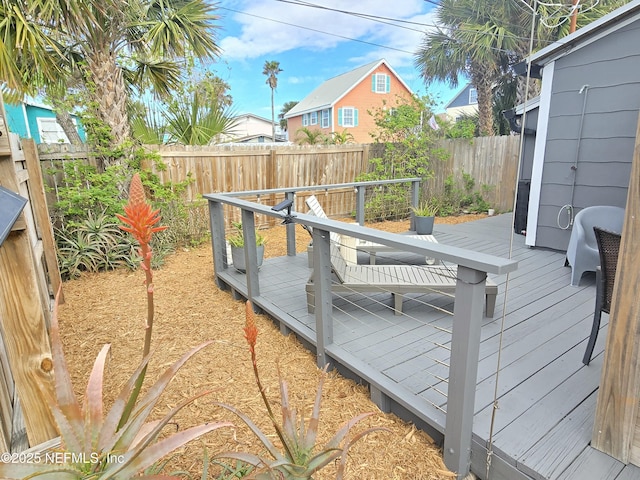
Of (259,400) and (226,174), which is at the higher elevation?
(226,174)

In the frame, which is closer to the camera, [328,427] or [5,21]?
[328,427]

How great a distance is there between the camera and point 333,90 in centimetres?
2208

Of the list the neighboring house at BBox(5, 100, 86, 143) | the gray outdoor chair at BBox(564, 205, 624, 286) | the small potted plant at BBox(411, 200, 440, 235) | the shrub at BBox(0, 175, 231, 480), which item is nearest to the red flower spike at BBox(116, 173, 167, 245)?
the shrub at BBox(0, 175, 231, 480)

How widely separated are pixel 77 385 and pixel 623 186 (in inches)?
213

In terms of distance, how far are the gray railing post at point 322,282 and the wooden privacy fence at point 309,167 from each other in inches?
175

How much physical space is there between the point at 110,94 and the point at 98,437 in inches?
224

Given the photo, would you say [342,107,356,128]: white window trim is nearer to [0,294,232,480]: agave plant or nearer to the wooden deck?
the wooden deck

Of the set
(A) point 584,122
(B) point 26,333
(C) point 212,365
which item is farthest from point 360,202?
(B) point 26,333

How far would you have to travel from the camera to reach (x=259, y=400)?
7.64 feet

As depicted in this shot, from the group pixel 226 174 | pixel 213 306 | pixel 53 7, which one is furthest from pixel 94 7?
pixel 213 306

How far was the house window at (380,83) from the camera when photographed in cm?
2161

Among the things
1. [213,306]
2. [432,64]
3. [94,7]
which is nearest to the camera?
[213,306]

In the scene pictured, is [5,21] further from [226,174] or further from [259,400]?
[259,400]

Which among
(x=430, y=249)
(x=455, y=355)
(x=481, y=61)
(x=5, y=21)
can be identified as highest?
(x=481, y=61)
